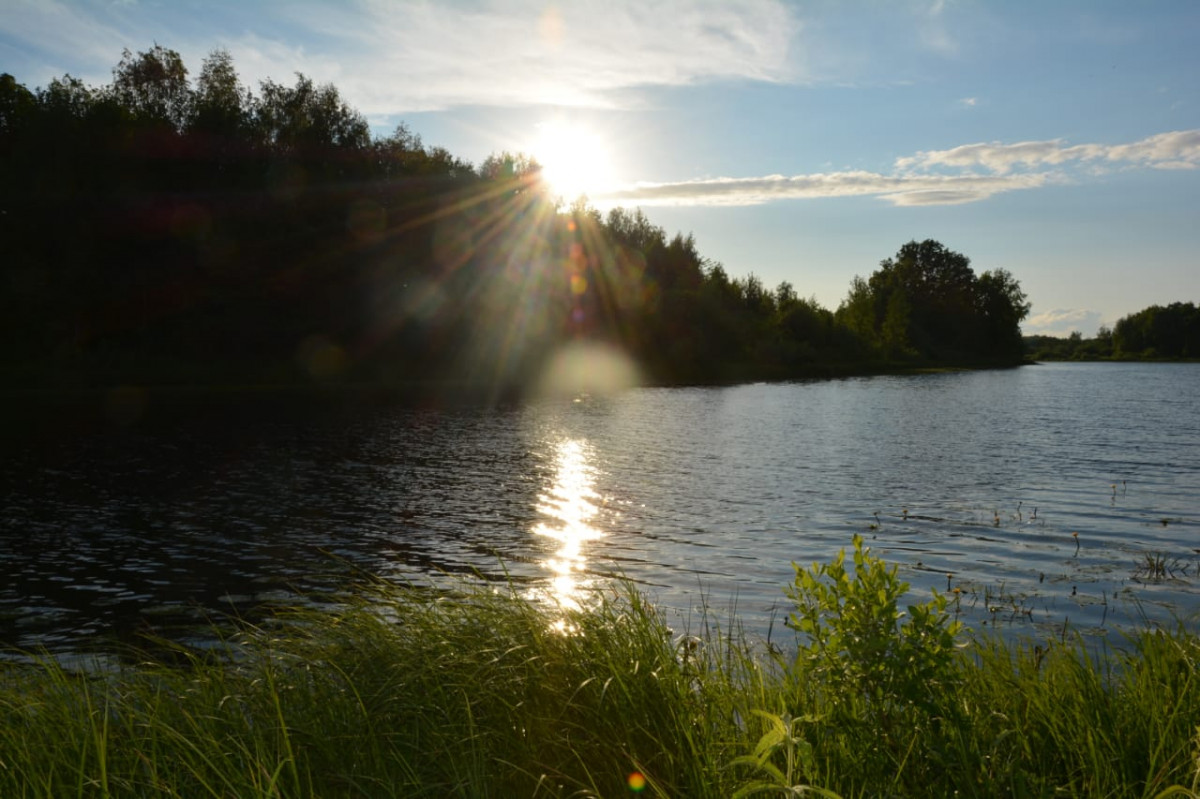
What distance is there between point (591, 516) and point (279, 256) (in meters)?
55.5

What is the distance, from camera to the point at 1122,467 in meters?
28.1

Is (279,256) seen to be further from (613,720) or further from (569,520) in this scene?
(613,720)

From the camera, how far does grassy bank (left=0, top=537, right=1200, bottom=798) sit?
529 centimetres

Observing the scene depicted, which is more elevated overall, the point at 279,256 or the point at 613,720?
the point at 279,256

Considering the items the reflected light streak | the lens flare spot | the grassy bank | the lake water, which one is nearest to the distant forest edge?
the lens flare spot

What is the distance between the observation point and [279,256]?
6931 centimetres

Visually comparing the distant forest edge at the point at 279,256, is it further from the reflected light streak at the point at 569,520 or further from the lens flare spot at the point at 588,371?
the reflected light streak at the point at 569,520

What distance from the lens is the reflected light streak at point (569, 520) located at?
15.3 m

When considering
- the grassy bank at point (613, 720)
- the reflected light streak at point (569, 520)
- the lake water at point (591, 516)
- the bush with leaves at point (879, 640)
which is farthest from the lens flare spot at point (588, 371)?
the bush with leaves at point (879, 640)

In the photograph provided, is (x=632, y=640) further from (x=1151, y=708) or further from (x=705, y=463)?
(x=705, y=463)

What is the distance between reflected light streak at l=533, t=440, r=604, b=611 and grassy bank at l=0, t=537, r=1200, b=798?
505 centimetres

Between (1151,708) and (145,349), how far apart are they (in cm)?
6591

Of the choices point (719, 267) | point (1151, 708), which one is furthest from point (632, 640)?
point (719, 267)

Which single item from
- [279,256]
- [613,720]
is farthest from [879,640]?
[279,256]
